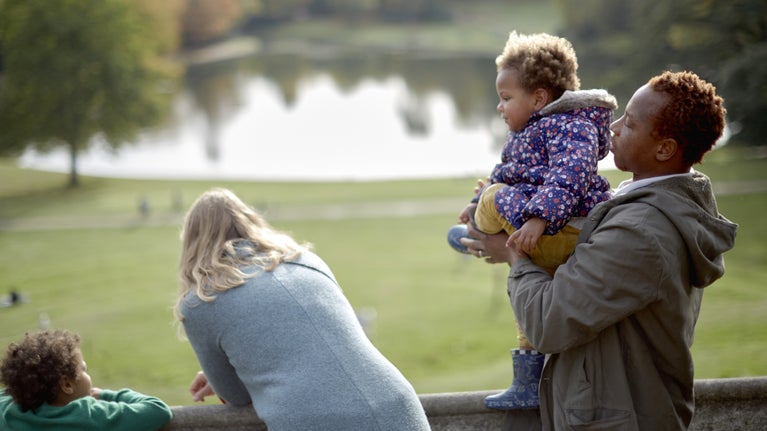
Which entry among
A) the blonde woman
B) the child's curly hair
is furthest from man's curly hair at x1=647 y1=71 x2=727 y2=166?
the blonde woman

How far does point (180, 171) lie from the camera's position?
120 feet

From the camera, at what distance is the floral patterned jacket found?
7.34 feet

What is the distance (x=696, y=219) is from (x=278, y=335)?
1126 mm

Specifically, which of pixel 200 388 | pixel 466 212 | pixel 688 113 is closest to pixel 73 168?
pixel 200 388

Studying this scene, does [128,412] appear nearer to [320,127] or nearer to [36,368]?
[36,368]

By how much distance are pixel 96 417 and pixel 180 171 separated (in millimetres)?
35167

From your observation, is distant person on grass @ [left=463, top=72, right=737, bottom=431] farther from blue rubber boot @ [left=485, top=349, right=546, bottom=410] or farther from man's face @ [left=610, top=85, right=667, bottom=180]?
blue rubber boot @ [left=485, top=349, right=546, bottom=410]

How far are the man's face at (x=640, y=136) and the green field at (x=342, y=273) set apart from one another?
9910mm

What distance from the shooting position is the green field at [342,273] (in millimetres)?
14125

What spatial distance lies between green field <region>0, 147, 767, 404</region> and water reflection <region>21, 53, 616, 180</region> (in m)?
3.70

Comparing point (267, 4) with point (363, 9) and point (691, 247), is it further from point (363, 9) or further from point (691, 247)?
point (691, 247)

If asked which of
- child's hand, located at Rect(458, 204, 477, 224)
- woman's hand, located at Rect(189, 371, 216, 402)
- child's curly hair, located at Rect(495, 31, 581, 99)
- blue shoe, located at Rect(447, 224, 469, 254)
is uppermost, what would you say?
child's curly hair, located at Rect(495, 31, 581, 99)

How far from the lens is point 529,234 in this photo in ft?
7.30

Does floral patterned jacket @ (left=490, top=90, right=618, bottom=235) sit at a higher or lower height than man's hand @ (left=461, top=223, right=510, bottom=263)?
higher
